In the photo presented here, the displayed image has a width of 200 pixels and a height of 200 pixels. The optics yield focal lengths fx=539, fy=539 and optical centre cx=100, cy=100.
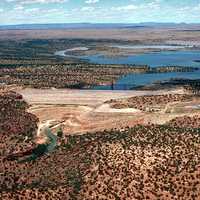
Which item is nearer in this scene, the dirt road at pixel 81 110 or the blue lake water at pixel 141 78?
the dirt road at pixel 81 110

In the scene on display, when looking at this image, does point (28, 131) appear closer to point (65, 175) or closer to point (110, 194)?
point (65, 175)

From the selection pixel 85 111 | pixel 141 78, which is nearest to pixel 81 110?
pixel 85 111

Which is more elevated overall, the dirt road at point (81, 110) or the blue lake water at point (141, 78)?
the dirt road at point (81, 110)

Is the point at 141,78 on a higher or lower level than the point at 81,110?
lower

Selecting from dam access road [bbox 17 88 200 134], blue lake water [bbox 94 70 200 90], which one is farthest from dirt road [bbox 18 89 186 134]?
blue lake water [bbox 94 70 200 90]

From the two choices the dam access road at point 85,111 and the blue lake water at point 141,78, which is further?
the blue lake water at point 141,78

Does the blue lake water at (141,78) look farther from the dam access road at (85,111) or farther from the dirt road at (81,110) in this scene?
the dirt road at (81,110)

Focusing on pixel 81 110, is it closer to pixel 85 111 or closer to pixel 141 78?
pixel 85 111

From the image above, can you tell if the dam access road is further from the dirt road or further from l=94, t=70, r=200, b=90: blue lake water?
l=94, t=70, r=200, b=90: blue lake water

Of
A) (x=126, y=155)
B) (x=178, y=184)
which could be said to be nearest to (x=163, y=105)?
(x=126, y=155)

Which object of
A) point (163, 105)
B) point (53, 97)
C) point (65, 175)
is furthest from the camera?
point (53, 97)

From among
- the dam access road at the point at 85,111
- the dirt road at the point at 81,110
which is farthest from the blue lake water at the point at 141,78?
the dirt road at the point at 81,110
